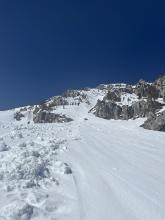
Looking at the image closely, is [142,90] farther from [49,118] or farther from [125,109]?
[49,118]

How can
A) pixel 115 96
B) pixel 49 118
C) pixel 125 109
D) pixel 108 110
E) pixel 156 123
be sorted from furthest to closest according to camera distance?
pixel 49 118 → pixel 115 96 → pixel 108 110 → pixel 125 109 → pixel 156 123

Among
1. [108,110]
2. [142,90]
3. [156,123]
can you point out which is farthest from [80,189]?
[142,90]

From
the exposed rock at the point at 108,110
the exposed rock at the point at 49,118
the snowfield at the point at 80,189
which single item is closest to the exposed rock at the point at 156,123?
the exposed rock at the point at 108,110

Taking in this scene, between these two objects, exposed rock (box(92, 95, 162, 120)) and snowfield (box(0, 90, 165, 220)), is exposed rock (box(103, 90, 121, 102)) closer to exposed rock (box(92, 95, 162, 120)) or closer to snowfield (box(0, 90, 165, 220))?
exposed rock (box(92, 95, 162, 120))

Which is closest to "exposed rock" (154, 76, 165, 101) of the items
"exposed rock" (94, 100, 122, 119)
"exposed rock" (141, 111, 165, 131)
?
"exposed rock" (94, 100, 122, 119)

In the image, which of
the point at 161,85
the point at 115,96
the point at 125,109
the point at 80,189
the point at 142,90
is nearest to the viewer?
the point at 80,189

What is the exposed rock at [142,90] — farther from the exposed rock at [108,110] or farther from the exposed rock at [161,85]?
the exposed rock at [108,110]

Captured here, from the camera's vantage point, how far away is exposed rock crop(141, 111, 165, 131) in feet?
123

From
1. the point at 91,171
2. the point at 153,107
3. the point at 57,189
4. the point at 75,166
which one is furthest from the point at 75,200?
the point at 153,107

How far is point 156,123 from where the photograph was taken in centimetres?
3834

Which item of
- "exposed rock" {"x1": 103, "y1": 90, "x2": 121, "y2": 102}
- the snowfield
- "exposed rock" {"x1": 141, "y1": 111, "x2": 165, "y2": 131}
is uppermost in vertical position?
"exposed rock" {"x1": 103, "y1": 90, "x2": 121, "y2": 102}

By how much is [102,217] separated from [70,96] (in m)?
86.9

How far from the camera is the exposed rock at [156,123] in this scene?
37.4m

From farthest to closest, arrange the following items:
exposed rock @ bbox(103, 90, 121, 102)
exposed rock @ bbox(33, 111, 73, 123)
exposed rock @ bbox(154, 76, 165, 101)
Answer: exposed rock @ bbox(103, 90, 121, 102)
exposed rock @ bbox(33, 111, 73, 123)
exposed rock @ bbox(154, 76, 165, 101)
